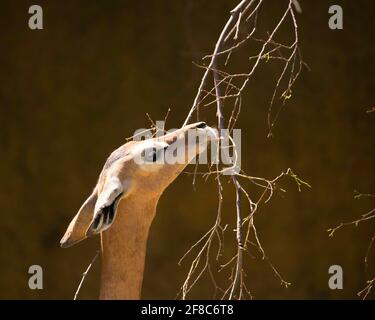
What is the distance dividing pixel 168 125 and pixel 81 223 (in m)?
2.28

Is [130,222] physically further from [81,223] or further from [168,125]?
[168,125]

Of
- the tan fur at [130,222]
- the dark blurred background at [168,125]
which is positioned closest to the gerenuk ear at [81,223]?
the tan fur at [130,222]

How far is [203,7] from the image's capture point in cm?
420

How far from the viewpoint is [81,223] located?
77.4 inches

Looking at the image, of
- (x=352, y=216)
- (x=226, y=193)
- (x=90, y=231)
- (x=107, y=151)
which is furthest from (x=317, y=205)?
(x=90, y=231)

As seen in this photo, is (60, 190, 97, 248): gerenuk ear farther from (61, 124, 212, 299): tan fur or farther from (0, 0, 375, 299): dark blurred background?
(0, 0, 375, 299): dark blurred background

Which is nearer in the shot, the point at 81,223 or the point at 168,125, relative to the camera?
the point at 81,223

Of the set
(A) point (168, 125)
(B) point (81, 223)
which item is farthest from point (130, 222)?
(A) point (168, 125)

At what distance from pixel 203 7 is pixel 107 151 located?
935 millimetres

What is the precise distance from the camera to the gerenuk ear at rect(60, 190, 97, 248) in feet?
6.43

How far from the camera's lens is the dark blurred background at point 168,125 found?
416 centimetres

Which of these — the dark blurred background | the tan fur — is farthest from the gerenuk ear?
the dark blurred background

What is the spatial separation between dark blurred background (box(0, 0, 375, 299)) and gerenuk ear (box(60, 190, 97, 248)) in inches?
87.2

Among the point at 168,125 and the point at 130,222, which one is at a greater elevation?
the point at 168,125
